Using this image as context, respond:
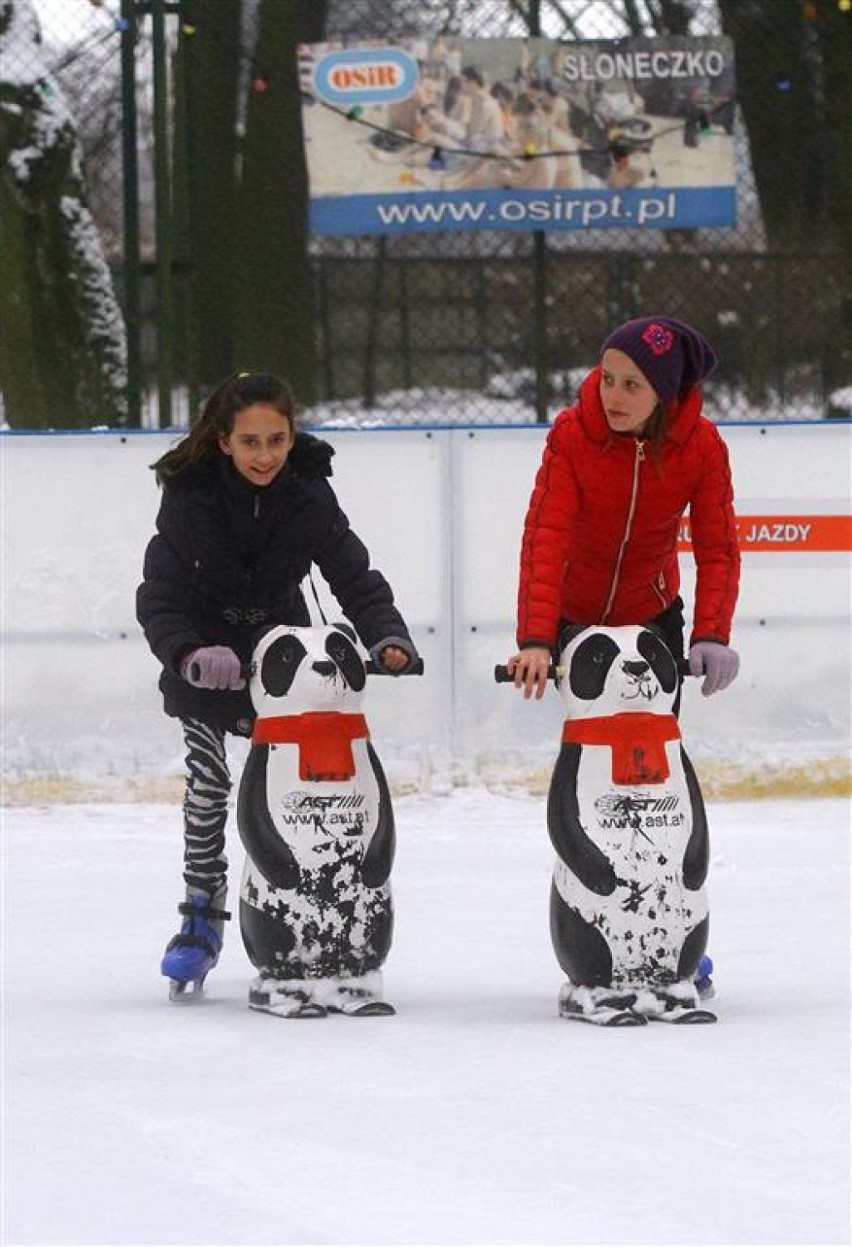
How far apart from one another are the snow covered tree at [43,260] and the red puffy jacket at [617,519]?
4.03 meters

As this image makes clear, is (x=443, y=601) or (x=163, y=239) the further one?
(x=163, y=239)

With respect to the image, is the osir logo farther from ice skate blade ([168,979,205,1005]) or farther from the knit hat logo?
ice skate blade ([168,979,205,1005])

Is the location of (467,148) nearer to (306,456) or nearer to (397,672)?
(306,456)

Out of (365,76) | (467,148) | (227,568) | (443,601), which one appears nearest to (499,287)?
(467,148)

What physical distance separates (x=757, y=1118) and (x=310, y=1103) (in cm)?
64

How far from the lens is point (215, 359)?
796cm

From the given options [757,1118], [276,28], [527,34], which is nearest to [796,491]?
[527,34]

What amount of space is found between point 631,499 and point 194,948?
3.67 feet

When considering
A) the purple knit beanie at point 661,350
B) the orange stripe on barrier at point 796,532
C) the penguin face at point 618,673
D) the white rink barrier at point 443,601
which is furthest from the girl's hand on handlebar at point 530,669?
the orange stripe on barrier at point 796,532

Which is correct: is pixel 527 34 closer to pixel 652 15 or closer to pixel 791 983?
pixel 652 15

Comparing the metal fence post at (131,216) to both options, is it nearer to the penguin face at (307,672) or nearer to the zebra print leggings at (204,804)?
the zebra print leggings at (204,804)

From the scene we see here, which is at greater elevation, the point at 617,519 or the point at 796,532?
the point at 617,519

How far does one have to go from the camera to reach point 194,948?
441cm

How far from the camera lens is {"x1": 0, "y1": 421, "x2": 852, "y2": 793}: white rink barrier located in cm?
684
